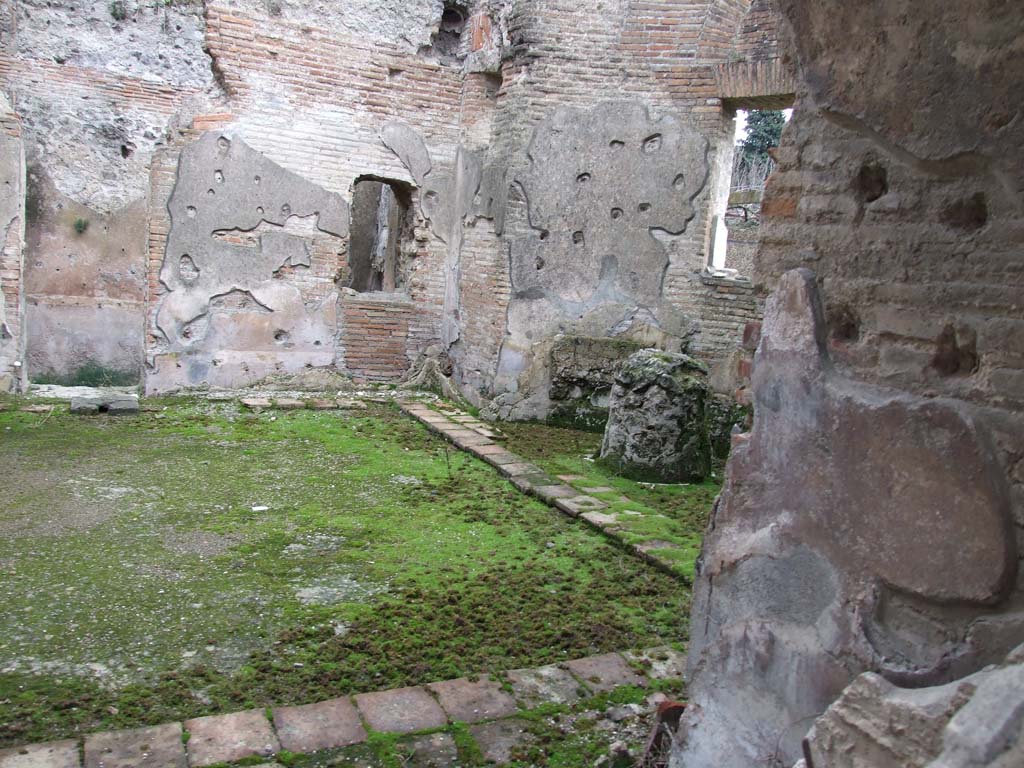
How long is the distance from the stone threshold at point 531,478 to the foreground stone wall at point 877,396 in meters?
1.86

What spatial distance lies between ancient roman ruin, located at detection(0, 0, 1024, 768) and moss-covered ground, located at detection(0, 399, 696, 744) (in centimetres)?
30

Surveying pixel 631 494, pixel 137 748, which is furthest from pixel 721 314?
pixel 137 748

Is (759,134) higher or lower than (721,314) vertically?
higher

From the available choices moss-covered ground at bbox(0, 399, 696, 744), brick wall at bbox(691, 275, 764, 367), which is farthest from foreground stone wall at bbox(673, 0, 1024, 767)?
brick wall at bbox(691, 275, 764, 367)

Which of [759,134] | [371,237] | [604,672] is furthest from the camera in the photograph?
[759,134]

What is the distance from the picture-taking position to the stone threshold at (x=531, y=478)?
468 cm

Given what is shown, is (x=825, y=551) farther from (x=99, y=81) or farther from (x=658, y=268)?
(x=99, y=81)

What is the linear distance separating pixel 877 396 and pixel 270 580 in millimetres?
2889

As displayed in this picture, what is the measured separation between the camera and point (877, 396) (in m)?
2.18

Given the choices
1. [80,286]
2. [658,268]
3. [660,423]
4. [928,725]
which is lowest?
[660,423]

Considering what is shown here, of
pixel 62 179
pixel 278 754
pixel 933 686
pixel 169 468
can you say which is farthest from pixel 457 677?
pixel 62 179

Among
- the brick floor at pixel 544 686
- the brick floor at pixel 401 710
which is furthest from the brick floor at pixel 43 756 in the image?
the brick floor at pixel 544 686

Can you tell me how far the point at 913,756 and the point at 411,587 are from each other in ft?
8.74

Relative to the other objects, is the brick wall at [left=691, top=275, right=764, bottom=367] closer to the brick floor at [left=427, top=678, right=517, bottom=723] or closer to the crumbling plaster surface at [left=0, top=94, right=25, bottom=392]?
the brick floor at [left=427, top=678, right=517, bottom=723]
